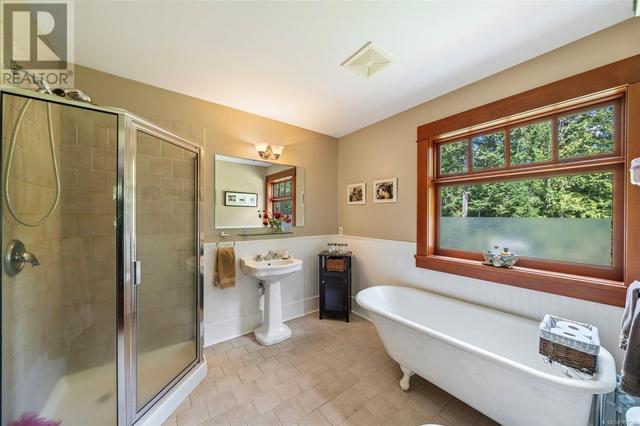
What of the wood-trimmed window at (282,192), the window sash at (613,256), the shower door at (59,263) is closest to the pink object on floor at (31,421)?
the shower door at (59,263)

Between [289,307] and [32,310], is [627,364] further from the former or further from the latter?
[32,310]

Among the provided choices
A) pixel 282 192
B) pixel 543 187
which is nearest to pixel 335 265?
pixel 282 192

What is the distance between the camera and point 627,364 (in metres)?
0.91

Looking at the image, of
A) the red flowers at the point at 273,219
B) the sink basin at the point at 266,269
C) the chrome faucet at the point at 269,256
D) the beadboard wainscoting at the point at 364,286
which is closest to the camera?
the beadboard wainscoting at the point at 364,286

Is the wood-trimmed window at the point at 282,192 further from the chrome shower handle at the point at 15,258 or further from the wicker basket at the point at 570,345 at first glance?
the wicker basket at the point at 570,345

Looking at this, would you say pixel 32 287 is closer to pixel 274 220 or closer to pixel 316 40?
pixel 274 220

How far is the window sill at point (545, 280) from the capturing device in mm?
1358

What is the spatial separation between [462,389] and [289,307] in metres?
1.94

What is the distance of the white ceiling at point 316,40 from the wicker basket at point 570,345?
1824mm

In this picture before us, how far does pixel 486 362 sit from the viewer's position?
4.02 ft

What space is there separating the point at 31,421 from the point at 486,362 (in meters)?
2.46

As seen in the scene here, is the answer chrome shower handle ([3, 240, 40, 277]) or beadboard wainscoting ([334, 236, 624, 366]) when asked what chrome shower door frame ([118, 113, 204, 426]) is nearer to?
chrome shower handle ([3, 240, 40, 277])

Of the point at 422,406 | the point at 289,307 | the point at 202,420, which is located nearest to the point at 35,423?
the point at 202,420

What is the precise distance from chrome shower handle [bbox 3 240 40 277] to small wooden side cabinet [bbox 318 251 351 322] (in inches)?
90.6
